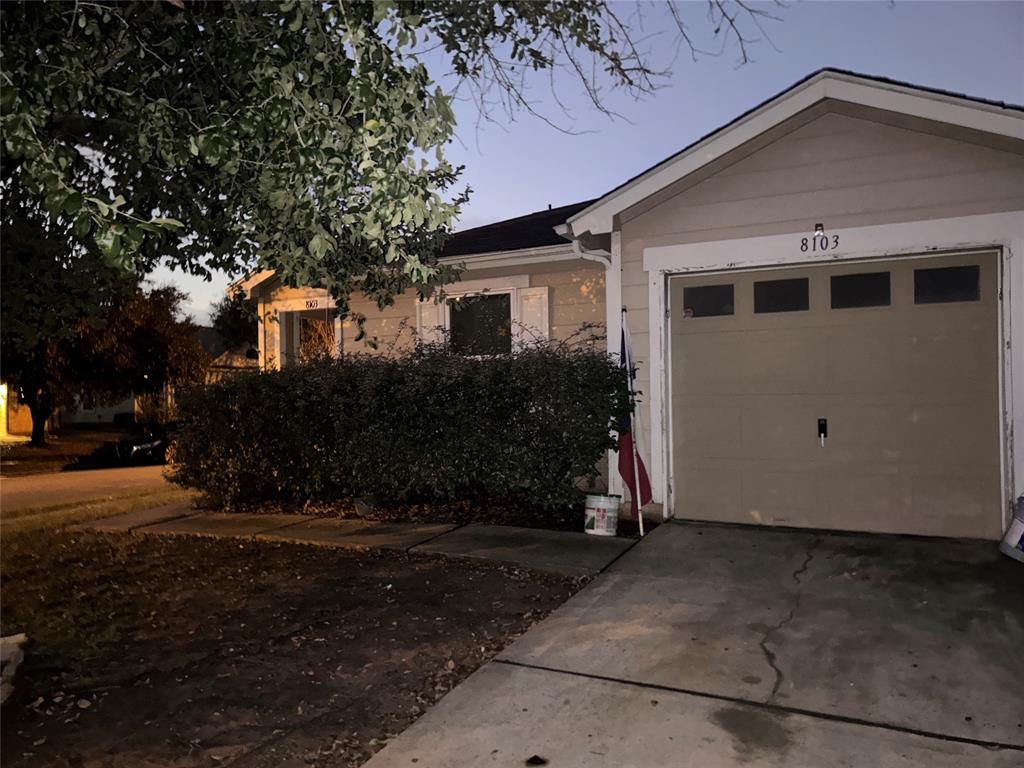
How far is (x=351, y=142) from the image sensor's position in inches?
158

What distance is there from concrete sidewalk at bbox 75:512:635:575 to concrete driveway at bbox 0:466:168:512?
3072 millimetres

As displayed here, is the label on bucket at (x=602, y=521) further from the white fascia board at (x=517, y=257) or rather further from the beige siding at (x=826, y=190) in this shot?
the white fascia board at (x=517, y=257)

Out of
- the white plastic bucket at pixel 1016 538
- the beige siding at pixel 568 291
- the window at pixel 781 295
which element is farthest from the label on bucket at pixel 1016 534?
the beige siding at pixel 568 291

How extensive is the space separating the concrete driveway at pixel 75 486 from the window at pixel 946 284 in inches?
409

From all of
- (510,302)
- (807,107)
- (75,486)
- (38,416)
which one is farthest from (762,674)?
(38,416)

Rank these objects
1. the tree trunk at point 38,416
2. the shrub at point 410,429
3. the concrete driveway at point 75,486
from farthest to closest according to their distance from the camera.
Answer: the tree trunk at point 38,416 → the concrete driveway at point 75,486 → the shrub at point 410,429

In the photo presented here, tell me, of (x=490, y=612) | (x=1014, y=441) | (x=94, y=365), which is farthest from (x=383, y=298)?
(x=94, y=365)

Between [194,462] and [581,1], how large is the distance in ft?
24.8

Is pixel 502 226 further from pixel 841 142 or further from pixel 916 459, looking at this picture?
pixel 916 459

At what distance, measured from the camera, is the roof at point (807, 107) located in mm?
5906

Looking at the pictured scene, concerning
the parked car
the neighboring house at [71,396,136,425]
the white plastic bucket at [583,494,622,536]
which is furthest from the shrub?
the neighboring house at [71,396,136,425]

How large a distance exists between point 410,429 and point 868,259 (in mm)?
4931

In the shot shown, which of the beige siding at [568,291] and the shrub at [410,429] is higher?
the beige siding at [568,291]

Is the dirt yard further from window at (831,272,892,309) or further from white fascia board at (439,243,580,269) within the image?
white fascia board at (439,243,580,269)
